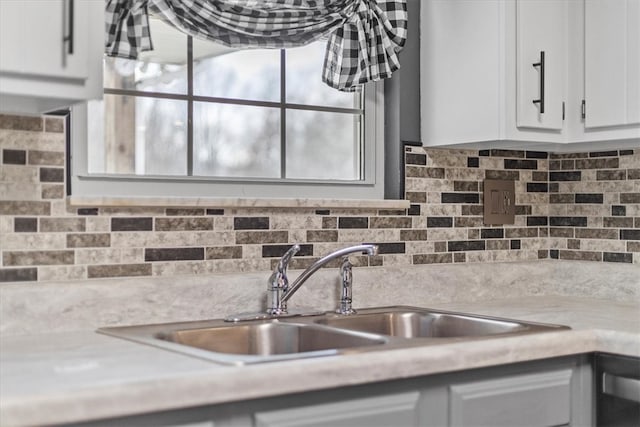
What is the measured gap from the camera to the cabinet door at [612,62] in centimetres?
249

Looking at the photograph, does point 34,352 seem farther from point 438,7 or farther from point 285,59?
point 438,7

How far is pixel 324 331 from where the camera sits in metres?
2.14

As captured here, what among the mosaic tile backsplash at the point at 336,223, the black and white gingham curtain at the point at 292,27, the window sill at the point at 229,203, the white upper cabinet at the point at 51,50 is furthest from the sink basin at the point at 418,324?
the white upper cabinet at the point at 51,50

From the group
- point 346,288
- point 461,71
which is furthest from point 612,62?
point 346,288

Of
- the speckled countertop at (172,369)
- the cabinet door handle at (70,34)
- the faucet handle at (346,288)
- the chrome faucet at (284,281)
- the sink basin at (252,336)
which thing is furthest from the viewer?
the faucet handle at (346,288)

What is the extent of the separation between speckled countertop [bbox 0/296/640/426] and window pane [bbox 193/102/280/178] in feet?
2.15

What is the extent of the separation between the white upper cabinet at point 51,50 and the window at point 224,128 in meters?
0.46

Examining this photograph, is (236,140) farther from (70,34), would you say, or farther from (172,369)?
(172,369)

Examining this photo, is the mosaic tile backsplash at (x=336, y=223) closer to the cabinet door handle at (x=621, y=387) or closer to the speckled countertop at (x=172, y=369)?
the speckled countertop at (x=172, y=369)

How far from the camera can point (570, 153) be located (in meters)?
3.00

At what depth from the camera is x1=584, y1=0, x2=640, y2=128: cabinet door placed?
249 cm

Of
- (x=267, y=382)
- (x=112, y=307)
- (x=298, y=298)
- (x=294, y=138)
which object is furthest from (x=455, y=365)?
(x=294, y=138)

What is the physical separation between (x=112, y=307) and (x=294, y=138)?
797 mm

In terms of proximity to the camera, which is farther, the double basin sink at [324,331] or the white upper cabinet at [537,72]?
the white upper cabinet at [537,72]
